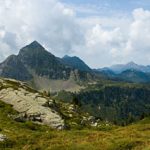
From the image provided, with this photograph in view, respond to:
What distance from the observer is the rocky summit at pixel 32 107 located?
83.4m

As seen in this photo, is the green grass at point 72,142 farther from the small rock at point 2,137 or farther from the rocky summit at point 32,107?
the rocky summit at point 32,107

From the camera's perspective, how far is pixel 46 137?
56.2 m

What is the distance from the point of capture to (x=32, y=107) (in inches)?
3536

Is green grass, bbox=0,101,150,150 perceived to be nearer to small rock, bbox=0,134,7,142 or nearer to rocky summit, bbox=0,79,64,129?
small rock, bbox=0,134,7,142

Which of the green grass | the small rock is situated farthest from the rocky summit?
the small rock

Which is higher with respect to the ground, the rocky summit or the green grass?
the rocky summit

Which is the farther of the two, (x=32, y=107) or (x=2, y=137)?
(x=32, y=107)

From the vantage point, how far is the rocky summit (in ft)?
274

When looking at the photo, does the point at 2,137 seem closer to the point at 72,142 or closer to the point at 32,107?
the point at 72,142

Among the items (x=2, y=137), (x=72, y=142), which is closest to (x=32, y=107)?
(x=2, y=137)

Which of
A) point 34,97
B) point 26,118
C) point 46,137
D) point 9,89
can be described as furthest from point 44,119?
point 46,137

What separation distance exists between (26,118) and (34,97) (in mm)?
14886

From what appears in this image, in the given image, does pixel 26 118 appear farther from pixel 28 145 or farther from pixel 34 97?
pixel 28 145

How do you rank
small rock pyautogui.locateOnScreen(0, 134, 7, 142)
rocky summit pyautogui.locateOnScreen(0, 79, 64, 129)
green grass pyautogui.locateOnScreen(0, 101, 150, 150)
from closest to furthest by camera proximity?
green grass pyautogui.locateOnScreen(0, 101, 150, 150) < small rock pyautogui.locateOnScreen(0, 134, 7, 142) < rocky summit pyautogui.locateOnScreen(0, 79, 64, 129)
